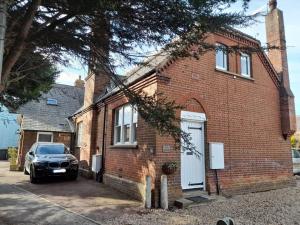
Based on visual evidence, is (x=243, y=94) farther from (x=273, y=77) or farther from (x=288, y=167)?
(x=288, y=167)

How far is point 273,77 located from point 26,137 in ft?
55.1

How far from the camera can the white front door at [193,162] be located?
1109 cm

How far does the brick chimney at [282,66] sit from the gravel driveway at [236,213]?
180 inches

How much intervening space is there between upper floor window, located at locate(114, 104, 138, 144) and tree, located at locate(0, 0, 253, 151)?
5428 millimetres

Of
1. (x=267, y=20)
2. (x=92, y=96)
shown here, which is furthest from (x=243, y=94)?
(x=92, y=96)

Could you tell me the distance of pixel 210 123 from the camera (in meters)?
12.0

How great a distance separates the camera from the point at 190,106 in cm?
1159

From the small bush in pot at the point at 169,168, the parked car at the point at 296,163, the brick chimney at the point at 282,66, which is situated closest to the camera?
the small bush in pot at the point at 169,168

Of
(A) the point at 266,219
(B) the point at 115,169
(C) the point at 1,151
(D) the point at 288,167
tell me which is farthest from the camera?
(C) the point at 1,151

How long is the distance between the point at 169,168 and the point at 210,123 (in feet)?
9.92

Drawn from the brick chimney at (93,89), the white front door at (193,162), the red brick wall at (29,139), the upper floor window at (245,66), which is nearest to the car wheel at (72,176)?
the brick chimney at (93,89)

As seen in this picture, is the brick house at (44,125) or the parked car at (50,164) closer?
the parked car at (50,164)

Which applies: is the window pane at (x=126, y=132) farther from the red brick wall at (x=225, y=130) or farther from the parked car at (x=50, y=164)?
the parked car at (x=50, y=164)

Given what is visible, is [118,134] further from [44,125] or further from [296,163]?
[296,163]
